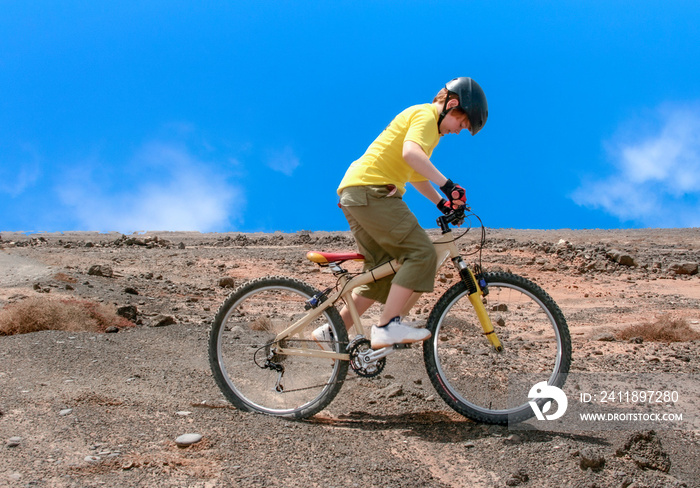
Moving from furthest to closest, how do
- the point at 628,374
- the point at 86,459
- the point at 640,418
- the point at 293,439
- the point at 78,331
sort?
the point at 78,331, the point at 628,374, the point at 640,418, the point at 293,439, the point at 86,459

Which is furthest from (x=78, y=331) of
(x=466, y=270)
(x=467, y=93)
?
(x=467, y=93)

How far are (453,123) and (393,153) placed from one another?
0.49 meters

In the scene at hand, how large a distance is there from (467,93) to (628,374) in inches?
134

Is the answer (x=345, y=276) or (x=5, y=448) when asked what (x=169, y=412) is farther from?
(x=345, y=276)

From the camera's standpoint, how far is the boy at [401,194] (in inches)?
161

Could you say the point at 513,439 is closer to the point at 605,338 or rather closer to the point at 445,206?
the point at 445,206

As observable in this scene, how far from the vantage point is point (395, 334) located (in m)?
4.13

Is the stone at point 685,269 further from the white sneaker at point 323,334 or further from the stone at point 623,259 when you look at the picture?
the white sneaker at point 323,334

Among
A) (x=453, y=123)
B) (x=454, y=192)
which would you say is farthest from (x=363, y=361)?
(x=453, y=123)

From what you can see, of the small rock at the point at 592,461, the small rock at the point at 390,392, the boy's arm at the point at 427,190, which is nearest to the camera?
the small rock at the point at 592,461

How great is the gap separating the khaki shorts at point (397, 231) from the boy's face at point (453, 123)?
0.59 m

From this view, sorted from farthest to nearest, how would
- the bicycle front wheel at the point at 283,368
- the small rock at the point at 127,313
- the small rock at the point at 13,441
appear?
the small rock at the point at 127,313 → the bicycle front wheel at the point at 283,368 → the small rock at the point at 13,441

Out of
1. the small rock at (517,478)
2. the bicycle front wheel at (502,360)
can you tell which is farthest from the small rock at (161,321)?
the small rock at (517,478)

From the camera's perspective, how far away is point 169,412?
424 centimetres
